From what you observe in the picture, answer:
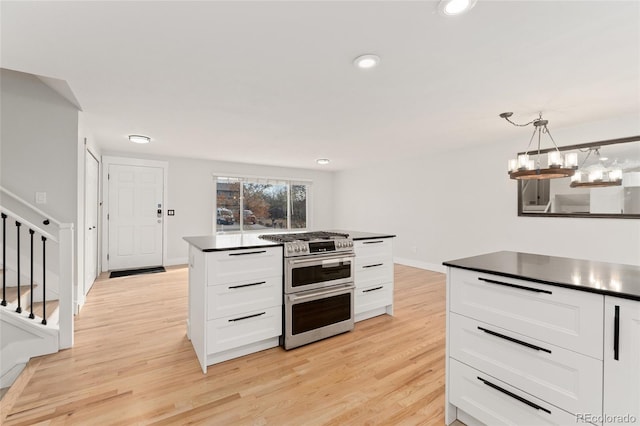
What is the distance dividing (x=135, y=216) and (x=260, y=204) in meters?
2.56

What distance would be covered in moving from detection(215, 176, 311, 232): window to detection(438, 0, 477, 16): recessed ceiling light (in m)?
5.61

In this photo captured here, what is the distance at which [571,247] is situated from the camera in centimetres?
368

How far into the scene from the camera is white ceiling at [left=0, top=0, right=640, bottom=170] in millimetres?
1546

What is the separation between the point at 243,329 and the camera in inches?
90.4

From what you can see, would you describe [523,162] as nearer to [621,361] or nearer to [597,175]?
[597,175]

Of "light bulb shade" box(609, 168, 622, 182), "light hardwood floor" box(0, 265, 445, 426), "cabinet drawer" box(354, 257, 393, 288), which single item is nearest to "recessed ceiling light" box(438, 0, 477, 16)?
"cabinet drawer" box(354, 257, 393, 288)

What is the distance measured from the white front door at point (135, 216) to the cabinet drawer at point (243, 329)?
422 centimetres

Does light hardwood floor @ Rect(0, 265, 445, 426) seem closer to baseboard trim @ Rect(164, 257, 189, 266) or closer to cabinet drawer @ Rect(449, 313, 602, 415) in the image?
cabinet drawer @ Rect(449, 313, 602, 415)

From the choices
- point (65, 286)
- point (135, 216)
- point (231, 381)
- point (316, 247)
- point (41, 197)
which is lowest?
point (231, 381)

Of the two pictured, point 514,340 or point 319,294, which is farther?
point 319,294

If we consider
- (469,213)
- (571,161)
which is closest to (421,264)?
(469,213)

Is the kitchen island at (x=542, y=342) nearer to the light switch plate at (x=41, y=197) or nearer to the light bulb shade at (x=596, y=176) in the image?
the light bulb shade at (x=596, y=176)

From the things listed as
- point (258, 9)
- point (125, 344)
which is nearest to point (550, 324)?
point (258, 9)

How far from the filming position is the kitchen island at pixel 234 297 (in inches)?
84.4
